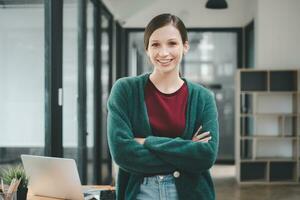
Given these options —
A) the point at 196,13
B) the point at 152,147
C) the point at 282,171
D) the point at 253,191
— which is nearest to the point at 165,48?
the point at 152,147

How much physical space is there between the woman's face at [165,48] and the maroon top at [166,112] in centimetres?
9

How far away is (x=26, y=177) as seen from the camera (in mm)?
2059

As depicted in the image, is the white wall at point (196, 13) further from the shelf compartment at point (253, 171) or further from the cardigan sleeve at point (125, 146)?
the cardigan sleeve at point (125, 146)

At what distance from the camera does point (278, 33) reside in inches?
288

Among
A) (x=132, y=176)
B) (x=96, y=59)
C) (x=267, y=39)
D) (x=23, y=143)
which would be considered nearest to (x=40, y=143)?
(x=23, y=143)

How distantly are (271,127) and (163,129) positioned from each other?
610cm

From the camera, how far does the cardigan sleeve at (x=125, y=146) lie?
147 cm

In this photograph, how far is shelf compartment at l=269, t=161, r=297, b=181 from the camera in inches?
284

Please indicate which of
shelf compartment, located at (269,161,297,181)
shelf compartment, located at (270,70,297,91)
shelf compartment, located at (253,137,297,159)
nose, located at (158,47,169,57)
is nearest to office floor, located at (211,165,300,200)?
shelf compartment, located at (269,161,297,181)

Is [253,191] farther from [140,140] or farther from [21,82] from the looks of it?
[140,140]

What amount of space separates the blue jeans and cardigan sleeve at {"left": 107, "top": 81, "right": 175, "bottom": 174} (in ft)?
0.08

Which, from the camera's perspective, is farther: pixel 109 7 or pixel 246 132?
pixel 246 132

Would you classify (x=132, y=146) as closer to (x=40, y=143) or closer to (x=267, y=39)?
(x=40, y=143)

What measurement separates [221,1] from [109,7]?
1.64 meters
